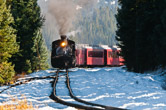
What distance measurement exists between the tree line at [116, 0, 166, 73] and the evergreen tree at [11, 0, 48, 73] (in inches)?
363

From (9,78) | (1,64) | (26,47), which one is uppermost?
(26,47)

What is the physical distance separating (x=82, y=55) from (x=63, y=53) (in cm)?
806

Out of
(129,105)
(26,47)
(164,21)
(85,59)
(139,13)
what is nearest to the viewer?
(129,105)

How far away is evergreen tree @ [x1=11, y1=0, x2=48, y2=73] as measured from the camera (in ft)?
70.7

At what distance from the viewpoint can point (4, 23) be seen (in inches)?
669

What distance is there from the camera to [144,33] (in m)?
17.8

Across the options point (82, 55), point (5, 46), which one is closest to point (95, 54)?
point (82, 55)

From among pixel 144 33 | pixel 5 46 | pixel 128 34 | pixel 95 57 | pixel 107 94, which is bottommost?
pixel 107 94

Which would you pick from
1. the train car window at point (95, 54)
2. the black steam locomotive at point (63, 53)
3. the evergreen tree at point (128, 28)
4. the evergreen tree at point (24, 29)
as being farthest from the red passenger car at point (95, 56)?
the evergreen tree at point (128, 28)

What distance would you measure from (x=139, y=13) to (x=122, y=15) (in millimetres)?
1967

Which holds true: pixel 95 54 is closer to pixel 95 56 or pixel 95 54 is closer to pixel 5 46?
pixel 95 56

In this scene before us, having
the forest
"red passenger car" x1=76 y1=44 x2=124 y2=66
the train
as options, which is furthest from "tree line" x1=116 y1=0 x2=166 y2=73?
"red passenger car" x1=76 y1=44 x2=124 y2=66

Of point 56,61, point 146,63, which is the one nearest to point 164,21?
point 146,63

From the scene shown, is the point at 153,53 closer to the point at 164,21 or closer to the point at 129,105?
the point at 164,21
